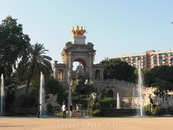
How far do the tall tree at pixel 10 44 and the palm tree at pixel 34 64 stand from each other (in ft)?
22.0

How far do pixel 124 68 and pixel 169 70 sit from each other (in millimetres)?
20596

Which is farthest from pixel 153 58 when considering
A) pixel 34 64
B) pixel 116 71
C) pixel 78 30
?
pixel 34 64

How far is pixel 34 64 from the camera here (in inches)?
1491

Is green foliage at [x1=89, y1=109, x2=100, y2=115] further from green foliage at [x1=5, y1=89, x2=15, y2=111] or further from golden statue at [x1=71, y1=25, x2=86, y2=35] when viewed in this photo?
golden statue at [x1=71, y1=25, x2=86, y2=35]

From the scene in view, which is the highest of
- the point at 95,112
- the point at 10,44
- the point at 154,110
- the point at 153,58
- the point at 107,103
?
the point at 153,58

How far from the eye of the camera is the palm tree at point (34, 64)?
37.6 meters

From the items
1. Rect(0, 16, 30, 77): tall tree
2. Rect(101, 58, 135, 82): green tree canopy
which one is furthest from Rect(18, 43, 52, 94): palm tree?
Rect(101, 58, 135, 82): green tree canopy

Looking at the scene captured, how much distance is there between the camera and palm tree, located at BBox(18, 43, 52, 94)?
123 ft

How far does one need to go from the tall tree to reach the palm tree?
670 centimetres

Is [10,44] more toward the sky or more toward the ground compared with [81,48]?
more toward the ground

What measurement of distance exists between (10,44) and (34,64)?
11.5 metres
